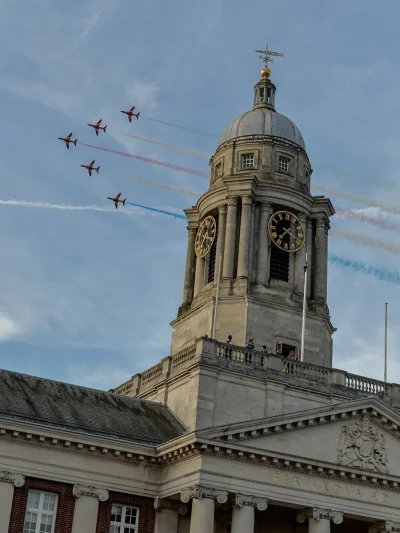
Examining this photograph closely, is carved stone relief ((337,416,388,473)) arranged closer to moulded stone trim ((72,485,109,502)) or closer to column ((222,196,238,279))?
moulded stone trim ((72,485,109,502))

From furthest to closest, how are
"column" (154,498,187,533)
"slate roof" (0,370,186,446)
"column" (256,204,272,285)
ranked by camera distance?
"column" (256,204,272,285) < "column" (154,498,187,533) < "slate roof" (0,370,186,446)

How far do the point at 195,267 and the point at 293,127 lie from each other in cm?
1234

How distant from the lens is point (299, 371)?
176 feet

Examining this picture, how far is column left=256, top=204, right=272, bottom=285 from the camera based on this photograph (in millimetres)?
60469

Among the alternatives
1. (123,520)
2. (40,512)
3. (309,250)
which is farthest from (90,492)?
(309,250)

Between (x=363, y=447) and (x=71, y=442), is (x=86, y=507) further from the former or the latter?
(x=363, y=447)

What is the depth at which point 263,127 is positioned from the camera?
6644cm

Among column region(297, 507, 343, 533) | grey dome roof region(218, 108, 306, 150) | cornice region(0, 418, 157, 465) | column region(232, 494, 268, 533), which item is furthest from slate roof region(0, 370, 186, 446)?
grey dome roof region(218, 108, 306, 150)

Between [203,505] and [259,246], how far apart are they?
20.8m

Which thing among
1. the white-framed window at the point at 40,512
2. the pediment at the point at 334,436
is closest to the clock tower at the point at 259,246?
the pediment at the point at 334,436

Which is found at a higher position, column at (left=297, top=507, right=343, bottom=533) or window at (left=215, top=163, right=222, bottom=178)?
window at (left=215, top=163, right=222, bottom=178)

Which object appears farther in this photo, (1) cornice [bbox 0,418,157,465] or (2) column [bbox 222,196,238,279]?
(2) column [bbox 222,196,238,279]

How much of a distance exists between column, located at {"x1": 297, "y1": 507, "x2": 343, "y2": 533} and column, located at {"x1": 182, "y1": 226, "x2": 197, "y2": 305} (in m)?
19.4

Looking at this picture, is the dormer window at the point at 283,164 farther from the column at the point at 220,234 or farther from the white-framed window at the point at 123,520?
the white-framed window at the point at 123,520
